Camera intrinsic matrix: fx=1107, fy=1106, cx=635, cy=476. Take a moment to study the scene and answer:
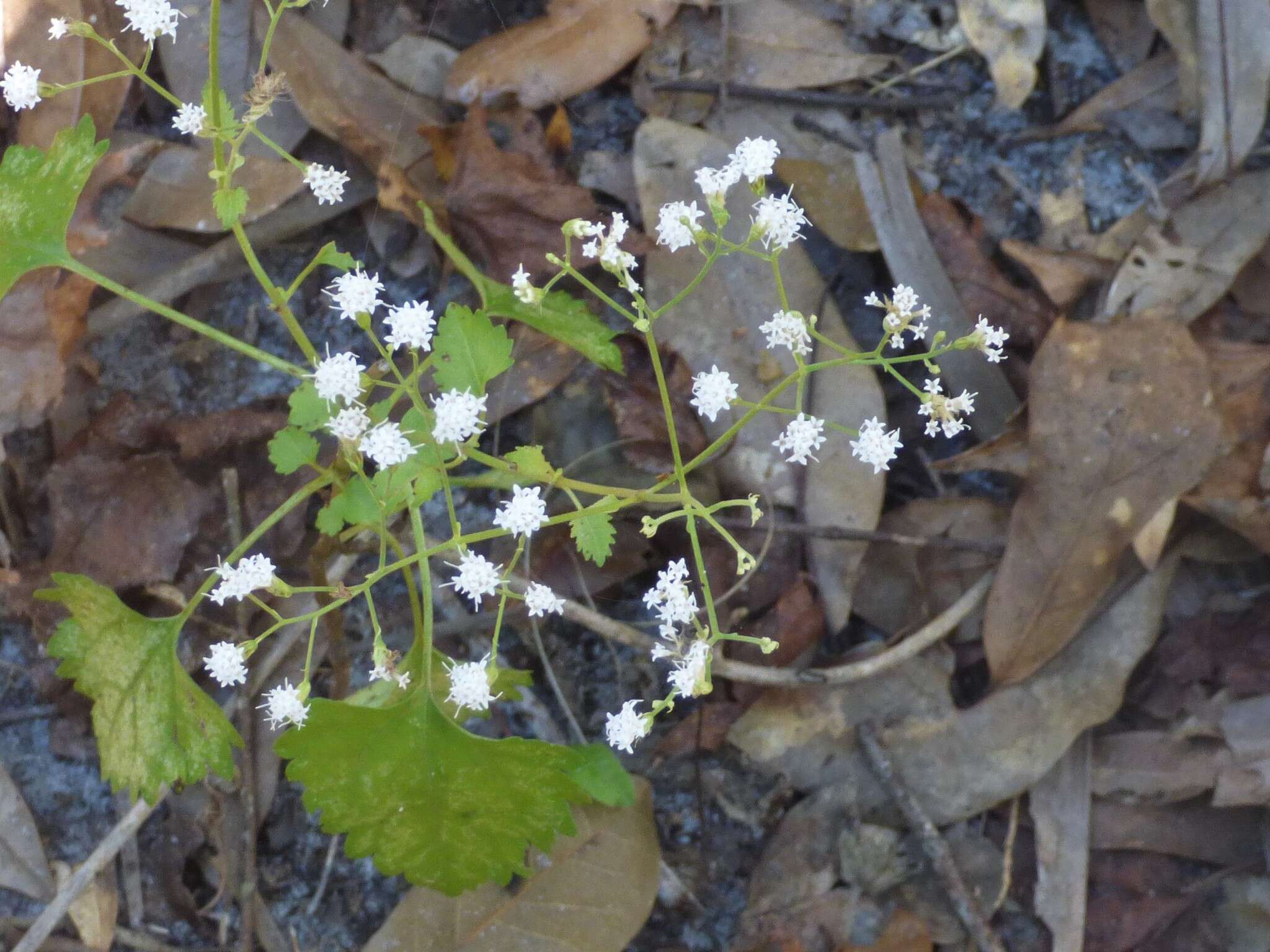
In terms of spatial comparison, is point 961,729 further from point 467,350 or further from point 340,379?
point 340,379

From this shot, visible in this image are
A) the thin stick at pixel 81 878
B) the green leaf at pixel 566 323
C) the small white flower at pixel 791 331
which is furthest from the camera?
the thin stick at pixel 81 878

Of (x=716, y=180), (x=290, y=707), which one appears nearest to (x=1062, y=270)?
(x=716, y=180)

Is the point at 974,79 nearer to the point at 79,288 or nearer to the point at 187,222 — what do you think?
the point at 187,222

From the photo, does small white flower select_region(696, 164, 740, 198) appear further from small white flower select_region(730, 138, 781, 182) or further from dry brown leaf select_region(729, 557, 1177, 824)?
dry brown leaf select_region(729, 557, 1177, 824)

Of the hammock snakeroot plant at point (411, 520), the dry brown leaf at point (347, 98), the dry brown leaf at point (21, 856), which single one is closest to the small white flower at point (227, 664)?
the hammock snakeroot plant at point (411, 520)

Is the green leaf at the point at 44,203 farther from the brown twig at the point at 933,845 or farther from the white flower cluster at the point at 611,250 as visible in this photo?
Result: the brown twig at the point at 933,845

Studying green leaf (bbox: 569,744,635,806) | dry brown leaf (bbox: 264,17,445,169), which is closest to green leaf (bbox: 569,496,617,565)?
green leaf (bbox: 569,744,635,806)
